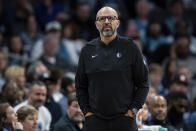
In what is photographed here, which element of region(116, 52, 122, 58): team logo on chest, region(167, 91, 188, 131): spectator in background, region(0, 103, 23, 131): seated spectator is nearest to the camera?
region(116, 52, 122, 58): team logo on chest

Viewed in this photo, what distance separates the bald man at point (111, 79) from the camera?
772cm

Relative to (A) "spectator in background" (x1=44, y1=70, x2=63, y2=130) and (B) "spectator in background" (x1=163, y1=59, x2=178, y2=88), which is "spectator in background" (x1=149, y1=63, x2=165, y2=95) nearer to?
(B) "spectator in background" (x1=163, y1=59, x2=178, y2=88)

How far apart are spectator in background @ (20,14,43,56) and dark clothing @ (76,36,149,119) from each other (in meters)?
7.44

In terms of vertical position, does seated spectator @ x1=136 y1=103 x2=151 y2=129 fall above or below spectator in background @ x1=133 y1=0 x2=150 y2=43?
below

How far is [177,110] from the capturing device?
11.7m

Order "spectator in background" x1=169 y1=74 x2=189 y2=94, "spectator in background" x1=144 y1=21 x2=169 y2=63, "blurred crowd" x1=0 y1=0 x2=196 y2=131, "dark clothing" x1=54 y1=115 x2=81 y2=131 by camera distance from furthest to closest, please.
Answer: "spectator in background" x1=144 y1=21 x2=169 y2=63 → "spectator in background" x1=169 y1=74 x2=189 y2=94 → "blurred crowd" x1=0 y1=0 x2=196 y2=131 → "dark clothing" x1=54 y1=115 x2=81 y2=131

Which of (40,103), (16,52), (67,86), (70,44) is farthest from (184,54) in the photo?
(40,103)

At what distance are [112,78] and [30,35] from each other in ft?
26.8

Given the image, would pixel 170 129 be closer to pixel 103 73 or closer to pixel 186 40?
pixel 103 73

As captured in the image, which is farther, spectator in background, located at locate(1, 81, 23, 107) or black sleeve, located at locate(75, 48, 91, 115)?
spectator in background, located at locate(1, 81, 23, 107)

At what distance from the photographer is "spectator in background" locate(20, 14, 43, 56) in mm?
15312

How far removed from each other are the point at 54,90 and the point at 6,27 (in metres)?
4.51

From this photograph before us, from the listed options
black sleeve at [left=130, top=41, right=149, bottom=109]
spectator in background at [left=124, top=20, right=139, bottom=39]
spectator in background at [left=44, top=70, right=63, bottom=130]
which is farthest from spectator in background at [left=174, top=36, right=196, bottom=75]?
black sleeve at [left=130, top=41, right=149, bottom=109]

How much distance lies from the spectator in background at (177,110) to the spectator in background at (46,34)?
4028 mm
